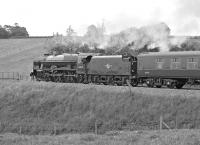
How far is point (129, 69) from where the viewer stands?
36938 millimetres

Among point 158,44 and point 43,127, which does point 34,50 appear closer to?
point 158,44

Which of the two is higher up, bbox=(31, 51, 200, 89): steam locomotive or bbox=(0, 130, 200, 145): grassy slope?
bbox=(31, 51, 200, 89): steam locomotive

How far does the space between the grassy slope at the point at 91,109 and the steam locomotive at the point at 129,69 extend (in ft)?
7.29

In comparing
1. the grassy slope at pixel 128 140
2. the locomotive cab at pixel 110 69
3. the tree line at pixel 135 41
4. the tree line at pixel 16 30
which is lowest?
the grassy slope at pixel 128 140

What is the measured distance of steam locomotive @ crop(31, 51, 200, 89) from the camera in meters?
32.8

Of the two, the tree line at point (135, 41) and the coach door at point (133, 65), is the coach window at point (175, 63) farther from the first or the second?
the tree line at point (135, 41)

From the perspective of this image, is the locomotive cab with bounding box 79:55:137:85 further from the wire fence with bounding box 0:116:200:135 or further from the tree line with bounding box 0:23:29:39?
the tree line with bounding box 0:23:29:39

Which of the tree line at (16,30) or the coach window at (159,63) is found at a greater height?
the tree line at (16,30)

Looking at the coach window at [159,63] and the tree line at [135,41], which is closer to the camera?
the coach window at [159,63]

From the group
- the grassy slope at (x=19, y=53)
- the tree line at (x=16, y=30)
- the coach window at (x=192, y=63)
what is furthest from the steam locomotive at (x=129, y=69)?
the tree line at (x=16, y=30)

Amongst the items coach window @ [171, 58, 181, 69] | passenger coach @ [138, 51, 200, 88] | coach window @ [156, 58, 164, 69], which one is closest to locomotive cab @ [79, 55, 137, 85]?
passenger coach @ [138, 51, 200, 88]

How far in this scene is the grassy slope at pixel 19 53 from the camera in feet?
270

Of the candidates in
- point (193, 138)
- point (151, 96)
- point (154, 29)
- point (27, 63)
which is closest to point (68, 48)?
point (27, 63)

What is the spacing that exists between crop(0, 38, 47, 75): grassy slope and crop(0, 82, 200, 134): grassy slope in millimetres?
40133
